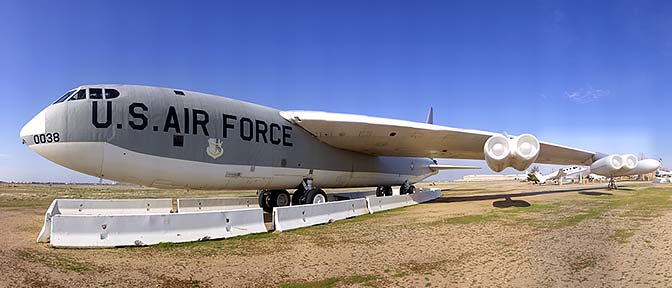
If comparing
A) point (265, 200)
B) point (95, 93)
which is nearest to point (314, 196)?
point (265, 200)

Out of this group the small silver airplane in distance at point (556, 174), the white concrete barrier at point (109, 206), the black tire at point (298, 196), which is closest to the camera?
the white concrete barrier at point (109, 206)

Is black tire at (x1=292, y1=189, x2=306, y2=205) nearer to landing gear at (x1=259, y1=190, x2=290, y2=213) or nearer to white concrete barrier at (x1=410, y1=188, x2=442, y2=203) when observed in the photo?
landing gear at (x1=259, y1=190, x2=290, y2=213)

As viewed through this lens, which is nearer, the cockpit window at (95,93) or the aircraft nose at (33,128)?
the aircraft nose at (33,128)

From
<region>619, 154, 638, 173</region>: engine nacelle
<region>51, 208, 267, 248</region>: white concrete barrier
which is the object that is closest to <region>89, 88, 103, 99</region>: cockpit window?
<region>51, 208, 267, 248</region>: white concrete barrier

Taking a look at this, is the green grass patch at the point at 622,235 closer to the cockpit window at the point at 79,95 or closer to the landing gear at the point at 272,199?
the landing gear at the point at 272,199

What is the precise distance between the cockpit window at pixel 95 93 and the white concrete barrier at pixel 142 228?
370cm

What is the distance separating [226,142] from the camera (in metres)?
12.3

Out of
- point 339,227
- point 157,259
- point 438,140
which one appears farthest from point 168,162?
point 438,140

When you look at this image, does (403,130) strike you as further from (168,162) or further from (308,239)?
(168,162)

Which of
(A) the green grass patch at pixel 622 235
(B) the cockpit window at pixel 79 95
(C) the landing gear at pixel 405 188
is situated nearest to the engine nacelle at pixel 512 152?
(A) the green grass patch at pixel 622 235

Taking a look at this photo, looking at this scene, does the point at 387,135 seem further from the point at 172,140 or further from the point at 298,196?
the point at 172,140

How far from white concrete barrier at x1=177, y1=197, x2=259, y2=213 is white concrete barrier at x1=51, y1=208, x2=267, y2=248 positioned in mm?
5529

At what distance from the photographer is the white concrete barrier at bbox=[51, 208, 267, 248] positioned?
7.56m

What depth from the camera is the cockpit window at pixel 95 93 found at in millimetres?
9918
